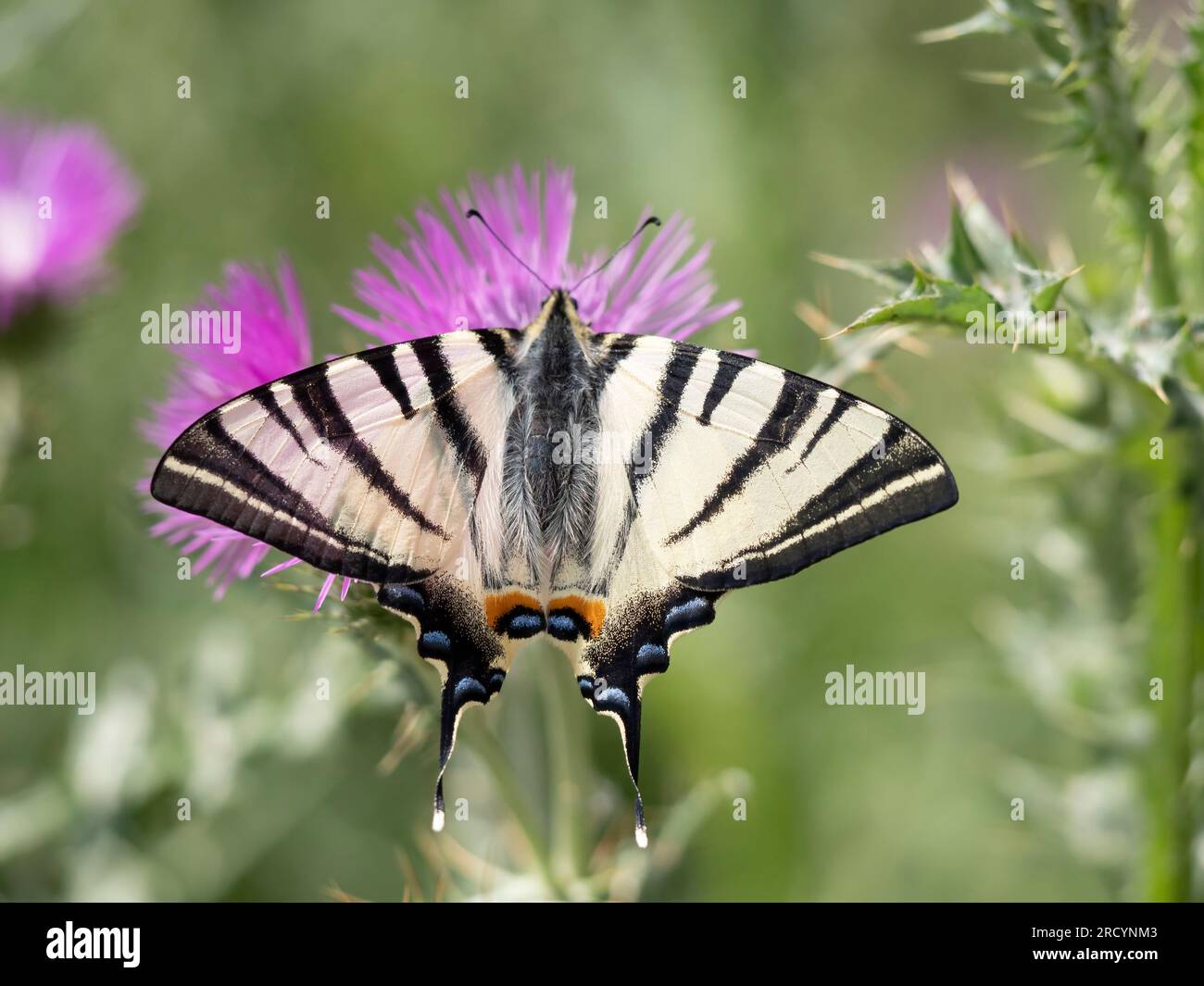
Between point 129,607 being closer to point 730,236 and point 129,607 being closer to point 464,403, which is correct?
point 464,403

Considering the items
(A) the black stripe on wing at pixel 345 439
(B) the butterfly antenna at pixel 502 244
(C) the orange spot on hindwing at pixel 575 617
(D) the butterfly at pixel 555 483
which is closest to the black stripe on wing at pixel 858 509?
(D) the butterfly at pixel 555 483

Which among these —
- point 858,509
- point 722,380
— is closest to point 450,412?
point 722,380

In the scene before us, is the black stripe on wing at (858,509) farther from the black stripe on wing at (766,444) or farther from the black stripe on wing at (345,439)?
the black stripe on wing at (345,439)

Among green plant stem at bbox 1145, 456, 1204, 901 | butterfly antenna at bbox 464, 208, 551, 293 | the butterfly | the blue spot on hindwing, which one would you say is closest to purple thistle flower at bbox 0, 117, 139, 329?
butterfly antenna at bbox 464, 208, 551, 293

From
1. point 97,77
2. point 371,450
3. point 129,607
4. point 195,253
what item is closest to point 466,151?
point 195,253

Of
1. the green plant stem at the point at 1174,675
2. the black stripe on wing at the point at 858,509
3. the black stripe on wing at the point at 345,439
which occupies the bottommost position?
the green plant stem at the point at 1174,675

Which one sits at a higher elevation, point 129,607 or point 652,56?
point 652,56

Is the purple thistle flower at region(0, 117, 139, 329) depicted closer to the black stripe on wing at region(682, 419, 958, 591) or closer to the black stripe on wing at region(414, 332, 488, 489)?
the black stripe on wing at region(414, 332, 488, 489)
